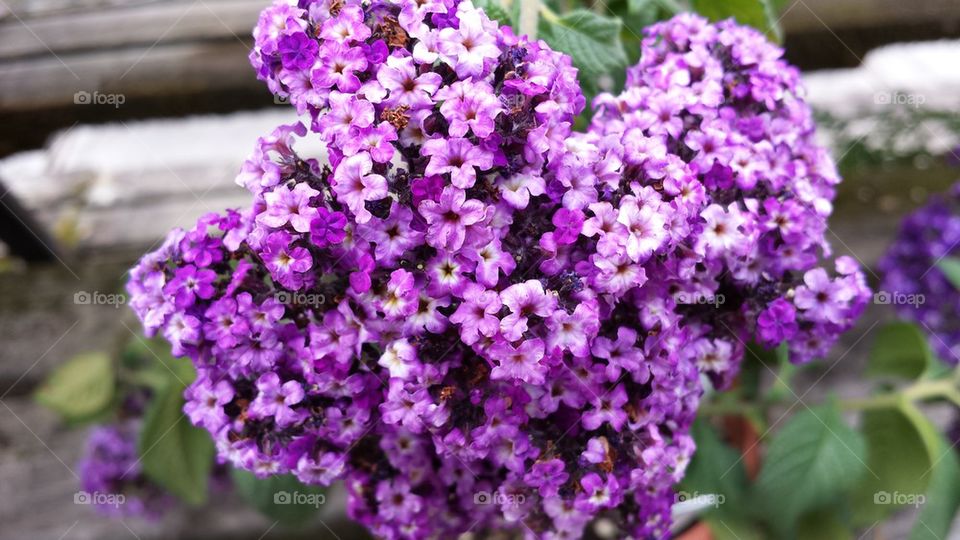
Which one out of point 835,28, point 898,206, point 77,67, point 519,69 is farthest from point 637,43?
point 77,67

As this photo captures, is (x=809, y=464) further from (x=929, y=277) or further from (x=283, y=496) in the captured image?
(x=283, y=496)

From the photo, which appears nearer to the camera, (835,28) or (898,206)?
(835,28)

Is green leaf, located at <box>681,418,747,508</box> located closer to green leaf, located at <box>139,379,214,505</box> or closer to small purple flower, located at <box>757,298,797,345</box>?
small purple flower, located at <box>757,298,797,345</box>

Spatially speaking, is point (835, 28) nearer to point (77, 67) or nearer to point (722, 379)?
point (722, 379)

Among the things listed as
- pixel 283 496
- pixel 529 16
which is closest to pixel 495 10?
pixel 529 16

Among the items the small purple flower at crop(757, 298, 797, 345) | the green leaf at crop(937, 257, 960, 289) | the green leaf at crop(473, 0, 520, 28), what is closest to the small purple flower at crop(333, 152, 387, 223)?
the green leaf at crop(473, 0, 520, 28)

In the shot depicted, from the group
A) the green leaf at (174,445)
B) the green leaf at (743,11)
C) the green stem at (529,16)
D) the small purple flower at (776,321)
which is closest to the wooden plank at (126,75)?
the green leaf at (174,445)
